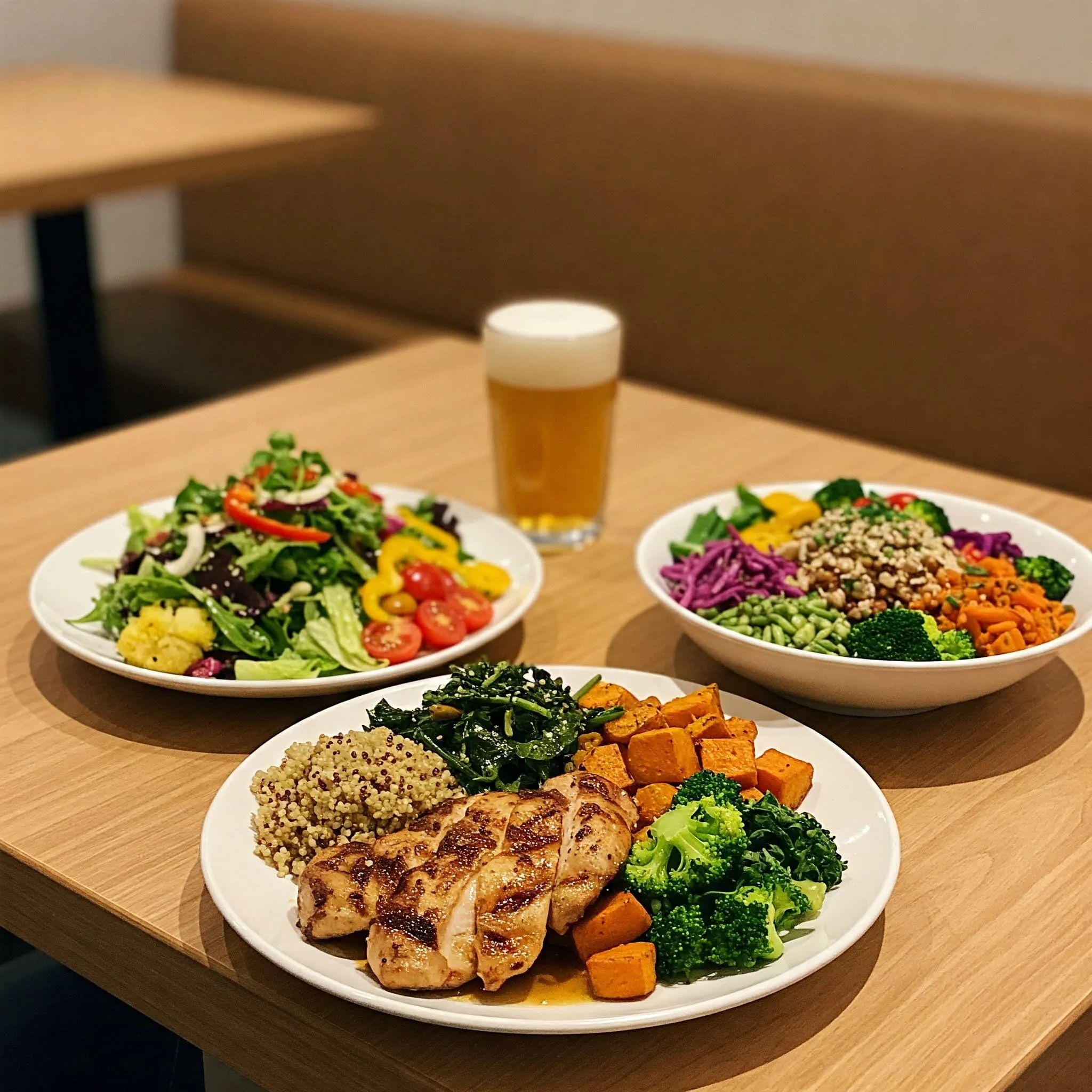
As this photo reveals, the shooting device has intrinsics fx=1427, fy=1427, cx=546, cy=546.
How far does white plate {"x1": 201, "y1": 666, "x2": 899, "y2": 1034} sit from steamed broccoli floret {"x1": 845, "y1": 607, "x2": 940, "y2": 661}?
0.10 meters

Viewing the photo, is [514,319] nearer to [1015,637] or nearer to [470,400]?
[470,400]

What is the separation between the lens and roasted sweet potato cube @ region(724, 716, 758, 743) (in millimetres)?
1111

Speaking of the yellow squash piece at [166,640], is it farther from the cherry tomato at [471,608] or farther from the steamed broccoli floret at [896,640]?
the steamed broccoli floret at [896,640]

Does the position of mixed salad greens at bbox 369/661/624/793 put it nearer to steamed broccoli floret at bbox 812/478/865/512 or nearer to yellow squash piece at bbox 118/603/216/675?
yellow squash piece at bbox 118/603/216/675

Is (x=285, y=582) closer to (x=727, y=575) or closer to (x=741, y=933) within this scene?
(x=727, y=575)

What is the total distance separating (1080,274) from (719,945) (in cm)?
204

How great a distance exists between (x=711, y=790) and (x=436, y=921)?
23 centimetres

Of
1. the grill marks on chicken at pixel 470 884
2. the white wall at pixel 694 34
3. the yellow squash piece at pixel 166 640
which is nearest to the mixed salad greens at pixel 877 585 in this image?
the grill marks on chicken at pixel 470 884

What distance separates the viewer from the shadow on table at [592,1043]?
86 centimetres

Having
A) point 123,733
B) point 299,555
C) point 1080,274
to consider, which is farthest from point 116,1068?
point 1080,274

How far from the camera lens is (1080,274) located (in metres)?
2.57

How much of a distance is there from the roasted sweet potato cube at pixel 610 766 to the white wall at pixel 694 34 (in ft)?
7.63

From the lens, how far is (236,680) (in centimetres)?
123

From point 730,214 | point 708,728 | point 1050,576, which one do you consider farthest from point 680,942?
point 730,214
